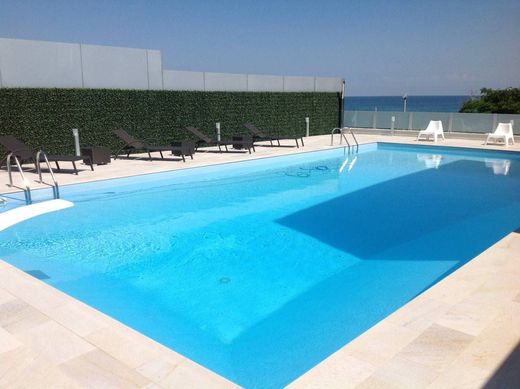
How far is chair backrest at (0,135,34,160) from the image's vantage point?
31.7 ft

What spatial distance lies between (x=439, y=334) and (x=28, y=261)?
15.5ft

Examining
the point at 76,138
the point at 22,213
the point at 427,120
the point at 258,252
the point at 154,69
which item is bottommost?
the point at 258,252

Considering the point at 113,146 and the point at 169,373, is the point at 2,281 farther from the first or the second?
the point at 113,146

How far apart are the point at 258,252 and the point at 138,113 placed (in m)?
8.63

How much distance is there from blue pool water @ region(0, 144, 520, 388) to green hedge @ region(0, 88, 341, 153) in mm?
Result: 3157

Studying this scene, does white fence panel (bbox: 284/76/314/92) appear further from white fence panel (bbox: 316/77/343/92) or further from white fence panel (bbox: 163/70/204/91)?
white fence panel (bbox: 163/70/204/91)

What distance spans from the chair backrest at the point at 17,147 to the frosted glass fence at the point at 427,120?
14630 mm

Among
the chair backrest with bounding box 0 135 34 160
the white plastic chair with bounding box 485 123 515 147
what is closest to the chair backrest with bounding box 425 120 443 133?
the white plastic chair with bounding box 485 123 515 147

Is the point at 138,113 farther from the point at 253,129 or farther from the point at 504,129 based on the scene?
the point at 504,129

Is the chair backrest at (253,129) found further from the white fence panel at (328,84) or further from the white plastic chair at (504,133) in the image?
the white plastic chair at (504,133)

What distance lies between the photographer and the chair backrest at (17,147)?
966 cm

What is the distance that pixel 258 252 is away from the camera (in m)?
5.82

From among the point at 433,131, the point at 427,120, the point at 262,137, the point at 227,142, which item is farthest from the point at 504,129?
the point at 227,142

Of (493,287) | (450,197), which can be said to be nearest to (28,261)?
(493,287)
